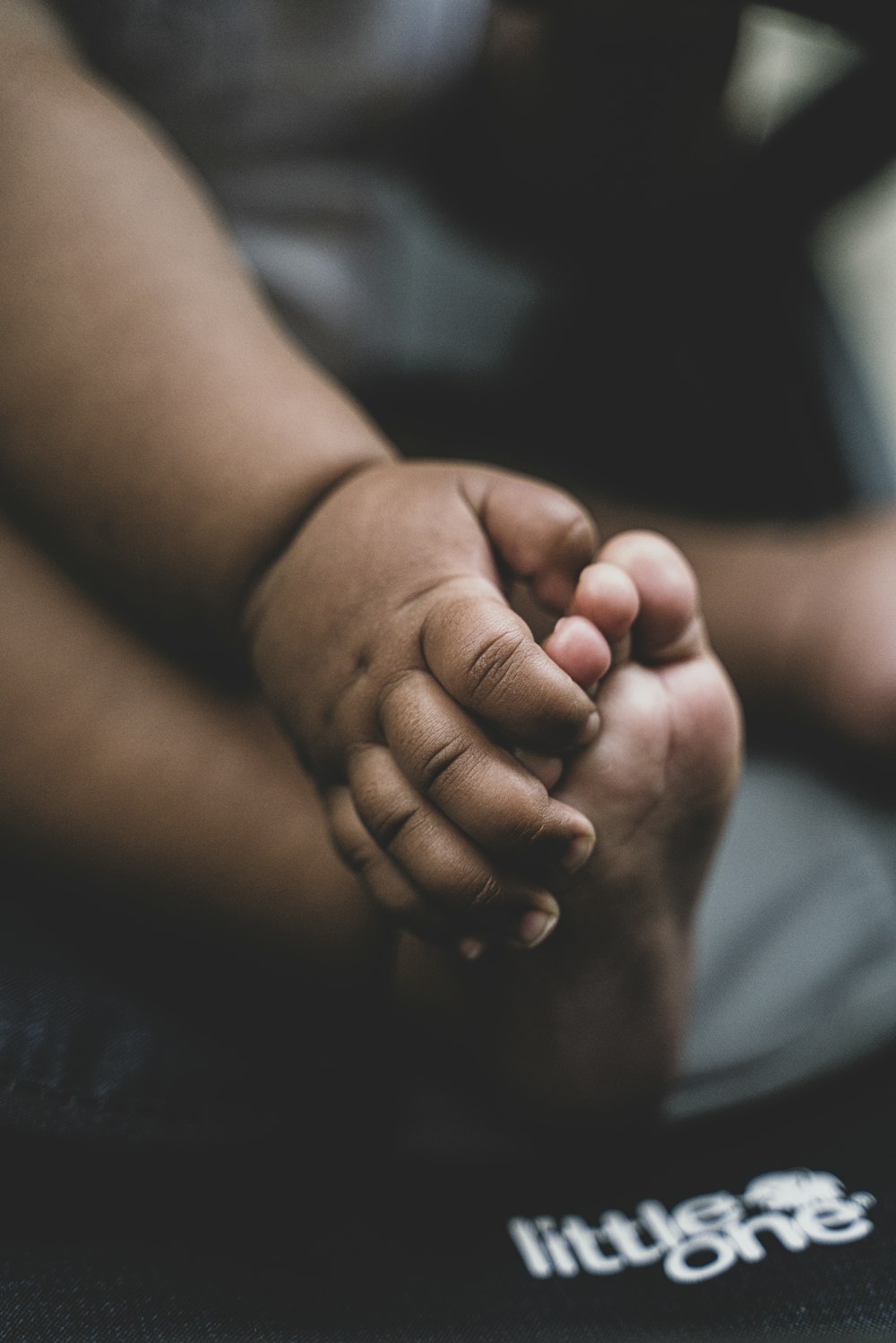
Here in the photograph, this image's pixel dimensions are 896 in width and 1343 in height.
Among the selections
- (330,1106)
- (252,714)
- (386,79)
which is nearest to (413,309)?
(386,79)

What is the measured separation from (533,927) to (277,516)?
15 centimetres

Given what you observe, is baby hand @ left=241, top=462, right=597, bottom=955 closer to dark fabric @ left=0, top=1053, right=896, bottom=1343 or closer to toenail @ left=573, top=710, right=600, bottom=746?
toenail @ left=573, top=710, right=600, bottom=746

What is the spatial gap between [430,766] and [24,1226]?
189 millimetres

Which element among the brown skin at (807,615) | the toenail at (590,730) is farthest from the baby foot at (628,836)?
the brown skin at (807,615)

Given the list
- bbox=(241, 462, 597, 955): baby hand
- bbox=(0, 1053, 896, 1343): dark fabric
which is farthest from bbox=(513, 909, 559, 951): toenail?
bbox=(0, 1053, 896, 1343): dark fabric

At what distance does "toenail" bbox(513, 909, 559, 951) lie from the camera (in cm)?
31

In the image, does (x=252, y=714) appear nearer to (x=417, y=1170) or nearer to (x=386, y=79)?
(x=417, y=1170)

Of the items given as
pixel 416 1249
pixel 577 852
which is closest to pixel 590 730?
pixel 577 852

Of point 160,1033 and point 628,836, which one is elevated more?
point 628,836

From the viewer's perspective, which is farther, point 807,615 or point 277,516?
point 807,615

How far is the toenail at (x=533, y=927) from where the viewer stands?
12.3 inches

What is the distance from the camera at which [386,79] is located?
1.82 ft

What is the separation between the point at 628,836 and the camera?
335 millimetres

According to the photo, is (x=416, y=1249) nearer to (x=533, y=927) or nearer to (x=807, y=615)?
(x=533, y=927)
